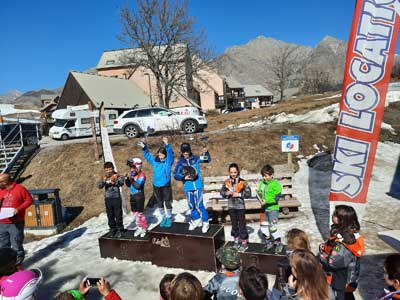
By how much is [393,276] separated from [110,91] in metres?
35.8

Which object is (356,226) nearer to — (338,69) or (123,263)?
(123,263)

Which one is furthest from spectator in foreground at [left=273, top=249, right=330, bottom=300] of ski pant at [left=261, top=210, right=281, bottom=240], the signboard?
the signboard

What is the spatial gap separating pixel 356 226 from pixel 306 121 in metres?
14.1

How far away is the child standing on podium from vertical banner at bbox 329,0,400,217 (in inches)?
63.2

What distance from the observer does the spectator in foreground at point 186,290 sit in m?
2.30

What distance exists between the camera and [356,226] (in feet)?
10.9

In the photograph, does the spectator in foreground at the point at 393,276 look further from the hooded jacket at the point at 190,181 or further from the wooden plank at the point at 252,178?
the wooden plank at the point at 252,178

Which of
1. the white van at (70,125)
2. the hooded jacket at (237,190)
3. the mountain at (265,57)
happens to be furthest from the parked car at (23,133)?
the mountain at (265,57)

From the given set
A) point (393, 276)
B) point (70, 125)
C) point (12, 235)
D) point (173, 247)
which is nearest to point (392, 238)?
point (393, 276)

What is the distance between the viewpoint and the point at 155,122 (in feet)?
53.4

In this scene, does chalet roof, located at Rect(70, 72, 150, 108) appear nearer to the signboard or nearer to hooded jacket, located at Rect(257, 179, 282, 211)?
the signboard

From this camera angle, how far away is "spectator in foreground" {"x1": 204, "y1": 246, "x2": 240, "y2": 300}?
280 centimetres

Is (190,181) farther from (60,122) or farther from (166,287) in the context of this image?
(60,122)

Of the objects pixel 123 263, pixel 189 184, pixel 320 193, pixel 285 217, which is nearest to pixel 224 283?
pixel 189 184
